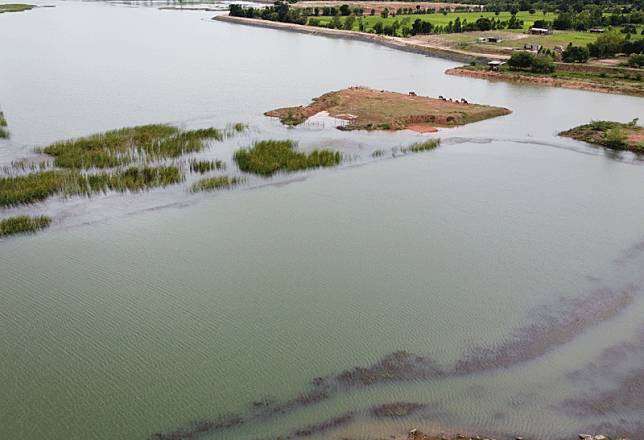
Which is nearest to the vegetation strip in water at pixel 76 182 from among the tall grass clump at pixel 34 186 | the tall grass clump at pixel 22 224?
the tall grass clump at pixel 34 186

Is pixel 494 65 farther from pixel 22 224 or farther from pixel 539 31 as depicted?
pixel 22 224

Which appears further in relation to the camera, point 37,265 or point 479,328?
point 37,265

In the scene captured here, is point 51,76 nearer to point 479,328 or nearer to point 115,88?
point 115,88

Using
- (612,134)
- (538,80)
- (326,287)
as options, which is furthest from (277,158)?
(538,80)

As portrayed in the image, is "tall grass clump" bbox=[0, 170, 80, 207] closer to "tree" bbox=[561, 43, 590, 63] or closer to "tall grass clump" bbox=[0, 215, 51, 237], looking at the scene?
"tall grass clump" bbox=[0, 215, 51, 237]

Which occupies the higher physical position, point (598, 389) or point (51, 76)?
point (51, 76)

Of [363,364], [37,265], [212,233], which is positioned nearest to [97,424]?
[363,364]
